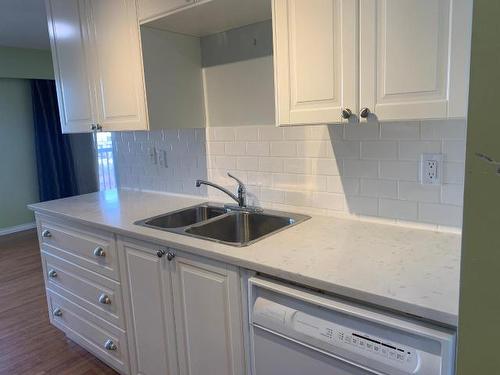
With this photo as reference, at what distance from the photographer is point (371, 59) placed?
1.26 metres

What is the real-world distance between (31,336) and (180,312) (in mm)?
1670

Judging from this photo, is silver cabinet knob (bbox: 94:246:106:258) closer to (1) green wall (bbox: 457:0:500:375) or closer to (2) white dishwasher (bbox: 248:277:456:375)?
(2) white dishwasher (bbox: 248:277:456:375)

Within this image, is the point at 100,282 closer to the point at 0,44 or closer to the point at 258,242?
the point at 258,242

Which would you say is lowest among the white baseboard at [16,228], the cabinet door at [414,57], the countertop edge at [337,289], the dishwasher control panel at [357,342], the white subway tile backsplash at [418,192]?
the white baseboard at [16,228]

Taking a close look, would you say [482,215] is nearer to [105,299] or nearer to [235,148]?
[235,148]

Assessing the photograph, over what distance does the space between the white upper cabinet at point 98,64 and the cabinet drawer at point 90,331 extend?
111 centimetres

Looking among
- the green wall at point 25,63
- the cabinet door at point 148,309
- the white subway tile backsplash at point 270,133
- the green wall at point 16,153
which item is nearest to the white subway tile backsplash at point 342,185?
the white subway tile backsplash at point 270,133

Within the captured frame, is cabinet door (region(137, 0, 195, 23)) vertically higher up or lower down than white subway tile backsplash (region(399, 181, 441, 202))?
higher up

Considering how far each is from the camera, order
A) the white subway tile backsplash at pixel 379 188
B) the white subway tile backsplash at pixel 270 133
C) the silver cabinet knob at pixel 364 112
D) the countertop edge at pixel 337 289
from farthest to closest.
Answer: the white subway tile backsplash at pixel 270 133
the white subway tile backsplash at pixel 379 188
the silver cabinet knob at pixel 364 112
the countertop edge at pixel 337 289

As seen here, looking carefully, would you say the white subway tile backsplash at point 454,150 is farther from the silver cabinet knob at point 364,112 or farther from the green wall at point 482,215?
the green wall at point 482,215

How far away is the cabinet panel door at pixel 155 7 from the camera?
5.80ft

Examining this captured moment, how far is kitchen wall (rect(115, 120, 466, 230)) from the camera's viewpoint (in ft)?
4.94

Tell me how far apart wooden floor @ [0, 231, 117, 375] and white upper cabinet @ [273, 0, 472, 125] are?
1.94 m

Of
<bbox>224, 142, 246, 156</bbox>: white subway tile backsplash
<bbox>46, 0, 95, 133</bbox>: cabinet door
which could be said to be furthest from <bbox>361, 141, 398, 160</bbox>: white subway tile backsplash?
<bbox>46, 0, 95, 133</bbox>: cabinet door
